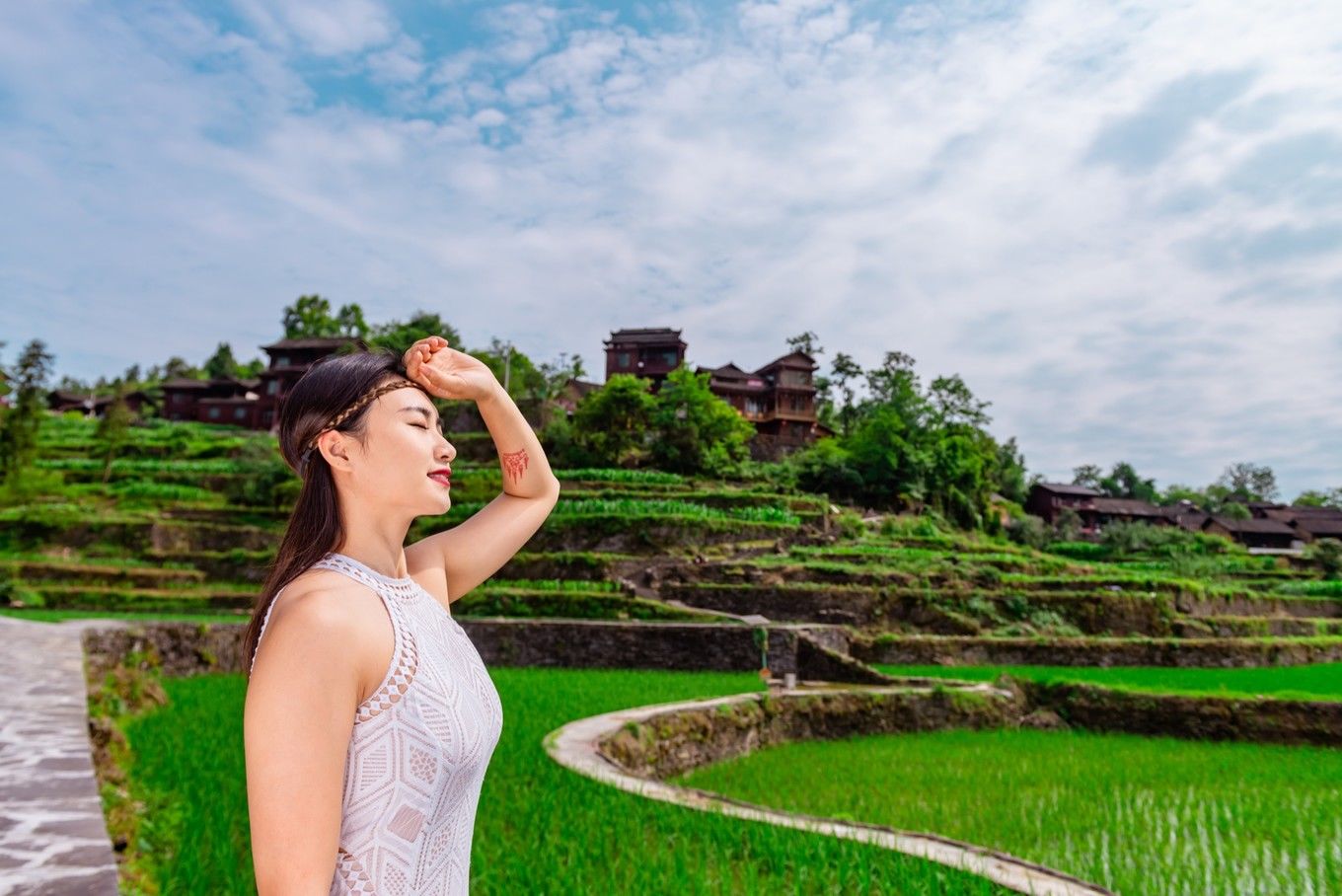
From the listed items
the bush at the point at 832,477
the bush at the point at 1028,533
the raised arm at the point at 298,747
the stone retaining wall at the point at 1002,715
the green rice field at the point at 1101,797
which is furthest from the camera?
the bush at the point at 1028,533

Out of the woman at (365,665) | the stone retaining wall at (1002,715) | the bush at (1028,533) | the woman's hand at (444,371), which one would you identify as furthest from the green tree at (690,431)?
the woman at (365,665)

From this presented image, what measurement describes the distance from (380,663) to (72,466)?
47.6 meters

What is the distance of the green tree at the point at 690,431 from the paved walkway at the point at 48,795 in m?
31.0

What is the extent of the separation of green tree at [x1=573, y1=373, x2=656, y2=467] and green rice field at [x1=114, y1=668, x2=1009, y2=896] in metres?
30.9

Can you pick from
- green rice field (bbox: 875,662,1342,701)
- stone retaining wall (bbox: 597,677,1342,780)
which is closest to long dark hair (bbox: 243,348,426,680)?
stone retaining wall (bbox: 597,677,1342,780)

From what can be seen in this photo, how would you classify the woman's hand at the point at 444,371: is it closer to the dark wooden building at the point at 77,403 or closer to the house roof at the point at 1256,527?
the house roof at the point at 1256,527

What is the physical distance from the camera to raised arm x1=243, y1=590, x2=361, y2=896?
3.58ft

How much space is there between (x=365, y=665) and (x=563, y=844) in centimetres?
406

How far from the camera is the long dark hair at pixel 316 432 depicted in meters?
1.41

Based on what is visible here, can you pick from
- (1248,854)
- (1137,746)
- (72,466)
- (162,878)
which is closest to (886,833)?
(1248,854)

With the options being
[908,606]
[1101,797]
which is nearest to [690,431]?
[908,606]

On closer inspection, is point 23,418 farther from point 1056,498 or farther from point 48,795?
point 1056,498

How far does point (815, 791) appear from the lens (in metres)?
7.54

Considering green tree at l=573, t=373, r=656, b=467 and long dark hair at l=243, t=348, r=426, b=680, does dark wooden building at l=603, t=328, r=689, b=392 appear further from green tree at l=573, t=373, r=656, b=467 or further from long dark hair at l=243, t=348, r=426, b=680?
long dark hair at l=243, t=348, r=426, b=680
